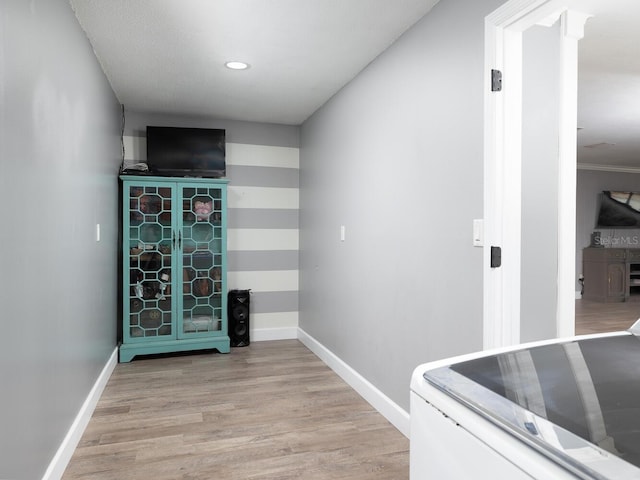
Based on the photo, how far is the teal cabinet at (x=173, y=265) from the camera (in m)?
3.99

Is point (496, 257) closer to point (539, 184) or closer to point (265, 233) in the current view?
point (539, 184)

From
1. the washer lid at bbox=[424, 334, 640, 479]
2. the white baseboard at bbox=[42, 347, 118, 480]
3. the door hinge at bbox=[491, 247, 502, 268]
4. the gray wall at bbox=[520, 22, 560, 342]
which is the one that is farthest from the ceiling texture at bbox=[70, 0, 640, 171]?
the white baseboard at bbox=[42, 347, 118, 480]

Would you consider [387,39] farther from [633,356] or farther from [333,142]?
[633,356]

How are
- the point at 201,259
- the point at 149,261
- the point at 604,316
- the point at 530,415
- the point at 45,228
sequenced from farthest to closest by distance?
the point at 604,316 < the point at 201,259 < the point at 149,261 < the point at 45,228 < the point at 530,415


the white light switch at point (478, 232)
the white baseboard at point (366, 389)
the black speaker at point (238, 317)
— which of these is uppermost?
the white light switch at point (478, 232)

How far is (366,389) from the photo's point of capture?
3064 mm

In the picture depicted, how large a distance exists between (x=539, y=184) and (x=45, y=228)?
214cm

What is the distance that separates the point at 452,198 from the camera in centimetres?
218

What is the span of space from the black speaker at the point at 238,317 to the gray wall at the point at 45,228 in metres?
1.55

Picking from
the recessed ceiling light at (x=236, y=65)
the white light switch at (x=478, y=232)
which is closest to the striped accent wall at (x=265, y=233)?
the recessed ceiling light at (x=236, y=65)

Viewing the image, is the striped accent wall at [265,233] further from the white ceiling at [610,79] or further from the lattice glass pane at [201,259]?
the white ceiling at [610,79]

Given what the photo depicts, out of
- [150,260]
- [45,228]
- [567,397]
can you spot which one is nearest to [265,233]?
[150,260]

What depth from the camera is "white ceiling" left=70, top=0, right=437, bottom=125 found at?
7.61 ft

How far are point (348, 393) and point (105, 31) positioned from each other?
9.16ft
